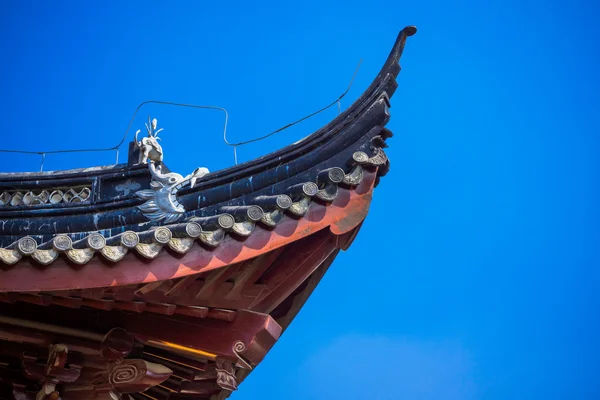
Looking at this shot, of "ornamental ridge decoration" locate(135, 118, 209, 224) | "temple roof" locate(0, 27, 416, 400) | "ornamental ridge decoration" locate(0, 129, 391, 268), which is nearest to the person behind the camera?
"ornamental ridge decoration" locate(0, 129, 391, 268)

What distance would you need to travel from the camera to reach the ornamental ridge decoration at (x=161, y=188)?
658 centimetres

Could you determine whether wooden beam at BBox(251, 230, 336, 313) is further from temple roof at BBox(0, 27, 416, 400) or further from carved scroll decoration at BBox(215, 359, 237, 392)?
carved scroll decoration at BBox(215, 359, 237, 392)

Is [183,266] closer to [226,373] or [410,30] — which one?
[226,373]

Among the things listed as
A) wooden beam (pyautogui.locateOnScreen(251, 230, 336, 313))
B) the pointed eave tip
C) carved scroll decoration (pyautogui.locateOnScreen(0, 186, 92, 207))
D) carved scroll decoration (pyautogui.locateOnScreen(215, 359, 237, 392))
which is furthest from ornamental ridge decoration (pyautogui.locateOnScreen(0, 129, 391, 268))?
carved scroll decoration (pyautogui.locateOnScreen(0, 186, 92, 207))

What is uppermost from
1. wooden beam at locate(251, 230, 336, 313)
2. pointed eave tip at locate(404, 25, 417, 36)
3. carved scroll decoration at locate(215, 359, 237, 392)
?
pointed eave tip at locate(404, 25, 417, 36)

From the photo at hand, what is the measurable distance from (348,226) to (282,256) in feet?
1.84

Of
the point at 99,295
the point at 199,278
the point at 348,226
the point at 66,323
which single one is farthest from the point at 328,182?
the point at 66,323

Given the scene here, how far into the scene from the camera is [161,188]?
671 cm

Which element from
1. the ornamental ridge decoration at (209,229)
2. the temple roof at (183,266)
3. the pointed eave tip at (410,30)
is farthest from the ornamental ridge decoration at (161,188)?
the pointed eave tip at (410,30)

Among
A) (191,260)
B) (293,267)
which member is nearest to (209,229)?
(191,260)

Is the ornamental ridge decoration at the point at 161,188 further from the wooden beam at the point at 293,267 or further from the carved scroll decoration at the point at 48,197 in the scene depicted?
the wooden beam at the point at 293,267

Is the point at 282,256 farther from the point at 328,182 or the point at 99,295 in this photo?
the point at 99,295

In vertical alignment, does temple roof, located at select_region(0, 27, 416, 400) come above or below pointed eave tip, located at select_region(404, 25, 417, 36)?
below

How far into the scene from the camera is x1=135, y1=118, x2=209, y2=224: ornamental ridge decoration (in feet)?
21.6
